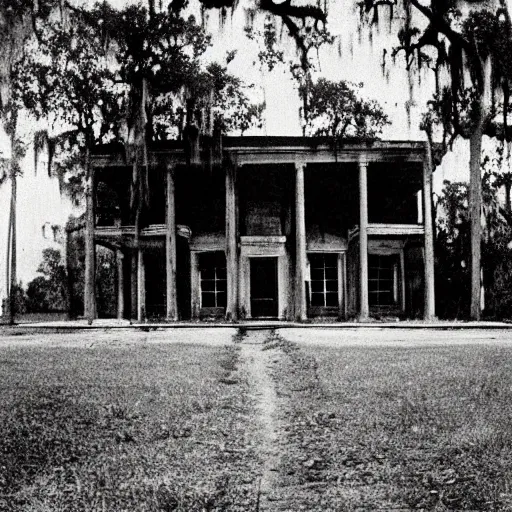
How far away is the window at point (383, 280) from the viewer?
22703 millimetres

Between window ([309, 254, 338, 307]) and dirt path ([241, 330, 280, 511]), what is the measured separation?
9475mm

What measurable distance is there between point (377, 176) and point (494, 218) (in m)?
5.73

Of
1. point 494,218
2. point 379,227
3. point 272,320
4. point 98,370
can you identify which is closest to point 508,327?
point 379,227

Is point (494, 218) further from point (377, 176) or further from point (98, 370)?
point (98, 370)

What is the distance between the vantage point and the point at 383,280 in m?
22.8

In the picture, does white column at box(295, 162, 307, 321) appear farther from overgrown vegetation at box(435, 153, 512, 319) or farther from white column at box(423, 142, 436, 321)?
overgrown vegetation at box(435, 153, 512, 319)

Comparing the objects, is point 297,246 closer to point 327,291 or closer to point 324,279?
point 324,279

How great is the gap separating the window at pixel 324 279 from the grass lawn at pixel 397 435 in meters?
13.0

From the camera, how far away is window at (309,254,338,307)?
73.8 ft

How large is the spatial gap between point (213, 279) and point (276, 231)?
98.0 inches

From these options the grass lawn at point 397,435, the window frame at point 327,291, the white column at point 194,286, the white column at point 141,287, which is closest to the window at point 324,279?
the window frame at point 327,291

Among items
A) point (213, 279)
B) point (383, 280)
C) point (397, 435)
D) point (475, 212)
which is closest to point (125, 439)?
point (397, 435)

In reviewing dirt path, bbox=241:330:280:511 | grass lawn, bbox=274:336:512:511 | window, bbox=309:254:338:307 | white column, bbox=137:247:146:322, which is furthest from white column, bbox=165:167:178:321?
grass lawn, bbox=274:336:512:511

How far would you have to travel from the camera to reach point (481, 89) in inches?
267
